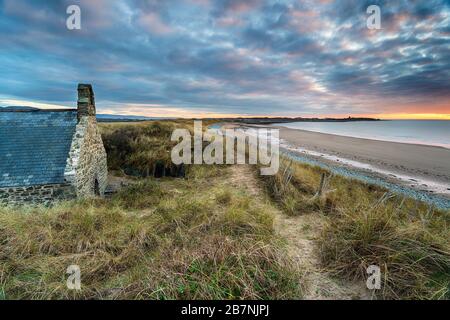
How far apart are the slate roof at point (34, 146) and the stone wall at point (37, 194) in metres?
0.20

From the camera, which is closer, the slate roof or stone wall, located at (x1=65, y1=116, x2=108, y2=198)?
the slate roof

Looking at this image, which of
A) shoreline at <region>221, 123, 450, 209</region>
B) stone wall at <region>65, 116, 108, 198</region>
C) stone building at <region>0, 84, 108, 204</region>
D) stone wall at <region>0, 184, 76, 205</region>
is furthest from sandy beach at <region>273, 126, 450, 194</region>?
stone wall at <region>0, 184, 76, 205</region>

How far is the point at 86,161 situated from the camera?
10.8 meters

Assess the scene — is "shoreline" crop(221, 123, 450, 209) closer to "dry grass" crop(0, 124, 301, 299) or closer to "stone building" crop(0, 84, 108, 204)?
"dry grass" crop(0, 124, 301, 299)

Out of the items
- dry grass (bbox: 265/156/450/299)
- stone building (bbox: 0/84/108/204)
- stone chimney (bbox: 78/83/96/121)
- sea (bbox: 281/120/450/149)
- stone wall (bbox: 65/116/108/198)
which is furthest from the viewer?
sea (bbox: 281/120/450/149)

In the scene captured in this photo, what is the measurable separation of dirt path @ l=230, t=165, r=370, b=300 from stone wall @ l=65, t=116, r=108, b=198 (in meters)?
7.77

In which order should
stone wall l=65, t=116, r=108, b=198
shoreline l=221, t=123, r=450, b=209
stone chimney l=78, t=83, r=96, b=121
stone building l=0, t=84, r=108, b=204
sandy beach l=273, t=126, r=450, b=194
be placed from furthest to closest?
sandy beach l=273, t=126, r=450, b=194 → shoreline l=221, t=123, r=450, b=209 → stone chimney l=78, t=83, r=96, b=121 → stone wall l=65, t=116, r=108, b=198 → stone building l=0, t=84, r=108, b=204

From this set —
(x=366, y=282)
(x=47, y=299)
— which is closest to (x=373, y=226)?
(x=366, y=282)

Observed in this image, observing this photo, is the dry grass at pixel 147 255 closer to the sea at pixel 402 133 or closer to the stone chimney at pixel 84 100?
the stone chimney at pixel 84 100

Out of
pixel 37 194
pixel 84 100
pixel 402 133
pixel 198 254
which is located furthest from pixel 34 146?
pixel 402 133

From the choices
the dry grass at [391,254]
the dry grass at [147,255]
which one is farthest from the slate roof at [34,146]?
the dry grass at [391,254]

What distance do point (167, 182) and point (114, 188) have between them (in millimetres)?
3712

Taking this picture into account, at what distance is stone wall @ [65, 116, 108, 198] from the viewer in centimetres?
949

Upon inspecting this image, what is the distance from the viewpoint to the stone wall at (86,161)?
9.49m
